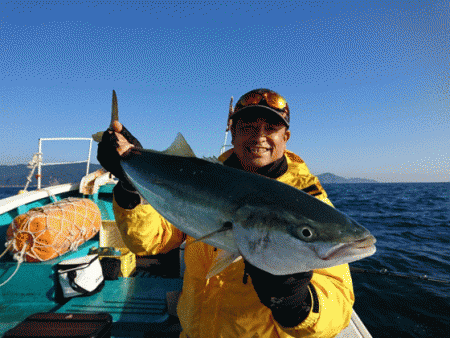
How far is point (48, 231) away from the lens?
5.00 meters

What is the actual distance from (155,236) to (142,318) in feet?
8.12

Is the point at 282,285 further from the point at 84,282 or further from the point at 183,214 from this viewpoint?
the point at 84,282

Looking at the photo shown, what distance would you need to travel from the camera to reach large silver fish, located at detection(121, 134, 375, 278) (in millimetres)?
1372

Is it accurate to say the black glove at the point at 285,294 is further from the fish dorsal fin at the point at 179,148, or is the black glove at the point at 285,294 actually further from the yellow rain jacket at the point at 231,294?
the fish dorsal fin at the point at 179,148

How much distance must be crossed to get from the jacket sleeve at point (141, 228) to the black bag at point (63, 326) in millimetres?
1569

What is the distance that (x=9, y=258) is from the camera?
5344mm

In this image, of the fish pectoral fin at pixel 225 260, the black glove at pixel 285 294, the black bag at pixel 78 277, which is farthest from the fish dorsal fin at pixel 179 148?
the black bag at pixel 78 277

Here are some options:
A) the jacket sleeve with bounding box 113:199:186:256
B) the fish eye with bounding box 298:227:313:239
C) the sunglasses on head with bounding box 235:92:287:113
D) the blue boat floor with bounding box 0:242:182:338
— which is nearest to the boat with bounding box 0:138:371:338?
the blue boat floor with bounding box 0:242:182:338

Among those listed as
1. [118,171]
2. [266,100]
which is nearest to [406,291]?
[266,100]

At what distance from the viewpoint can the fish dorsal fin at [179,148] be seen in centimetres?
210

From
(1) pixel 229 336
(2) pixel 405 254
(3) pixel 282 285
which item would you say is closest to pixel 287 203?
(3) pixel 282 285

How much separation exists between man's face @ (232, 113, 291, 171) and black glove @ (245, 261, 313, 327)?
1.15 meters

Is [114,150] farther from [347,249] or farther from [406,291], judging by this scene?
[406,291]

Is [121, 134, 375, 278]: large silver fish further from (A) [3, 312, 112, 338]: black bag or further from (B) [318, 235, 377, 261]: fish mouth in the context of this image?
(A) [3, 312, 112, 338]: black bag
